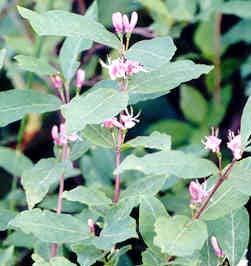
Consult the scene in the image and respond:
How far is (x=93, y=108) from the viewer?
1.12 metres

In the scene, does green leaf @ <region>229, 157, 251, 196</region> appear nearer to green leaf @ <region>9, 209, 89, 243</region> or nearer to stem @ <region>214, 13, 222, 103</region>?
green leaf @ <region>9, 209, 89, 243</region>

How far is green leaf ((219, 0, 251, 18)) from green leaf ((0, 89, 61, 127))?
0.75 meters

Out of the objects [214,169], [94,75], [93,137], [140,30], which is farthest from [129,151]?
[214,169]

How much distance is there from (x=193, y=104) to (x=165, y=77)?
3.69ft

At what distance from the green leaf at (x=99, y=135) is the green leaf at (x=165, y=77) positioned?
10 centimetres

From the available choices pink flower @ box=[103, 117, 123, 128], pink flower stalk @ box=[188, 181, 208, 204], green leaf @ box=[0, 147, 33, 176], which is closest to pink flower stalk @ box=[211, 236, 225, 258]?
pink flower stalk @ box=[188, 181, 208, 204]

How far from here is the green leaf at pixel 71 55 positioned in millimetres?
1402

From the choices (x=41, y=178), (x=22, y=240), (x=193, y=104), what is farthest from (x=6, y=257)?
(x=193, y=104)

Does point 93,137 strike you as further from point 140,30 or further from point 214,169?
point 140,30

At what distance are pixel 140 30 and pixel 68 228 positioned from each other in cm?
102

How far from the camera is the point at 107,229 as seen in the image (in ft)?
3.90

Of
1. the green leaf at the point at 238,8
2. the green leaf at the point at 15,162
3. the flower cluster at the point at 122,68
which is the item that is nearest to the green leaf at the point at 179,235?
the flower cluster at the point at 122,68

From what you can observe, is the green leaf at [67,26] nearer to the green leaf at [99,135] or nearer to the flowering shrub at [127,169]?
the flowering shrub at [127,169]

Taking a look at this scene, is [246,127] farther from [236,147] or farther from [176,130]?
[176,130]
